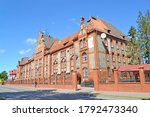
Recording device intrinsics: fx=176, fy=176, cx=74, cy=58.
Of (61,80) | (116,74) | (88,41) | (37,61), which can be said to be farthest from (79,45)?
(37,61)

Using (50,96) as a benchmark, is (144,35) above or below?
above

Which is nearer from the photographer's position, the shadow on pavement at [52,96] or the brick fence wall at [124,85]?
the shadow on pavement at [52,96]

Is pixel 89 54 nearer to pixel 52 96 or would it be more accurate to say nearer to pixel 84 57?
pixel 84 57

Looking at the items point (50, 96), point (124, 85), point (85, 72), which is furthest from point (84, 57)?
point (50, 96)

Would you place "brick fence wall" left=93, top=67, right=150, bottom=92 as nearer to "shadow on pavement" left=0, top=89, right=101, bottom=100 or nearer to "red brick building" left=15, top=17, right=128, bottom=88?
"red brick building" left=15, top=17, right=128, bottom=88

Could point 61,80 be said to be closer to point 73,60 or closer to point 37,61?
point 73,60

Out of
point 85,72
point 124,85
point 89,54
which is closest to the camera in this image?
point 124,85

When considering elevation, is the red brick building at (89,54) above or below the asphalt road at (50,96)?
above

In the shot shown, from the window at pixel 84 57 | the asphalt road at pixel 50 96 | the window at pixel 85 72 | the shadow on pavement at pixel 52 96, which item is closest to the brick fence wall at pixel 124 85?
the asphalt road at pixel 50 96

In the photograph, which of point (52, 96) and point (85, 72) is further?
point (85, 72)

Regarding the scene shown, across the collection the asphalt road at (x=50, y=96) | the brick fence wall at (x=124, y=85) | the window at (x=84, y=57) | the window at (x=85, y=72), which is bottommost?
the asphalt road at (x=50, y=96)

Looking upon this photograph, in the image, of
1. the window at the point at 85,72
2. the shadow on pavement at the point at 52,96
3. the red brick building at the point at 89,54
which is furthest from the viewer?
the window at the point at 85,72

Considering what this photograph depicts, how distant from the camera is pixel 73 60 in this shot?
4081 cm

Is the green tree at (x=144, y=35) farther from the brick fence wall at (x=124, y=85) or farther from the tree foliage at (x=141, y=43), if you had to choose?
the brick fence wall at (x=124, y=85)
